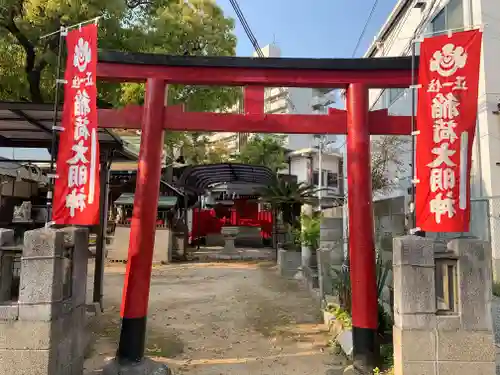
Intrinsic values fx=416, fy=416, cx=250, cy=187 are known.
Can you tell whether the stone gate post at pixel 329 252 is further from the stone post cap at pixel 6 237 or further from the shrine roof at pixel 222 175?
the shrine roof at pixel 222 175

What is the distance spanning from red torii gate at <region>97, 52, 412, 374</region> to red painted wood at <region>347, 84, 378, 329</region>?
1 cm

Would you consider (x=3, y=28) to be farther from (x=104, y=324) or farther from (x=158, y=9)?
(x=104, y=324)

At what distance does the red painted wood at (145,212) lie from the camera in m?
5.39

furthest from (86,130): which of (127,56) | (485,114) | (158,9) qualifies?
(158,9)

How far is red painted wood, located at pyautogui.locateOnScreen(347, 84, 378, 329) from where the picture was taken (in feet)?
17.8

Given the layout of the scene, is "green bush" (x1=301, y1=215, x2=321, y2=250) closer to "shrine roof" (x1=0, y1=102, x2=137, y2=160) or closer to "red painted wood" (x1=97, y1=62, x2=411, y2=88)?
"shrine roof" (x1=0, y1=102, x2=137, y2=160)

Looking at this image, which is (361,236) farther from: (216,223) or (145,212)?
(216,223)

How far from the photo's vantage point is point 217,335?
7.03 m

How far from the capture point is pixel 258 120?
19.6 feet

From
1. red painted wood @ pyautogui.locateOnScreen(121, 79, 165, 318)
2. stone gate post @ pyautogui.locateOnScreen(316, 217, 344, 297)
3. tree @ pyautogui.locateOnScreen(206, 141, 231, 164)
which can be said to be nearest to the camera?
red painted wood @ pyautogui.locateOnScreen(121, 79, 165, 318)

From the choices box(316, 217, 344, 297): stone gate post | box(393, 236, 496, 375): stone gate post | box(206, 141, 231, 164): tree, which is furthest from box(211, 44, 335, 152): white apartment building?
box(393, 236, 496, 375): stone gate post

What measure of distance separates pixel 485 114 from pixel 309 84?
5.83 meters

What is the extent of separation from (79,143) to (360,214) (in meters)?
3.74

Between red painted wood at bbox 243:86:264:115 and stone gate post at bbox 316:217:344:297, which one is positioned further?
stone gate post at bbox 316:217:344:297
